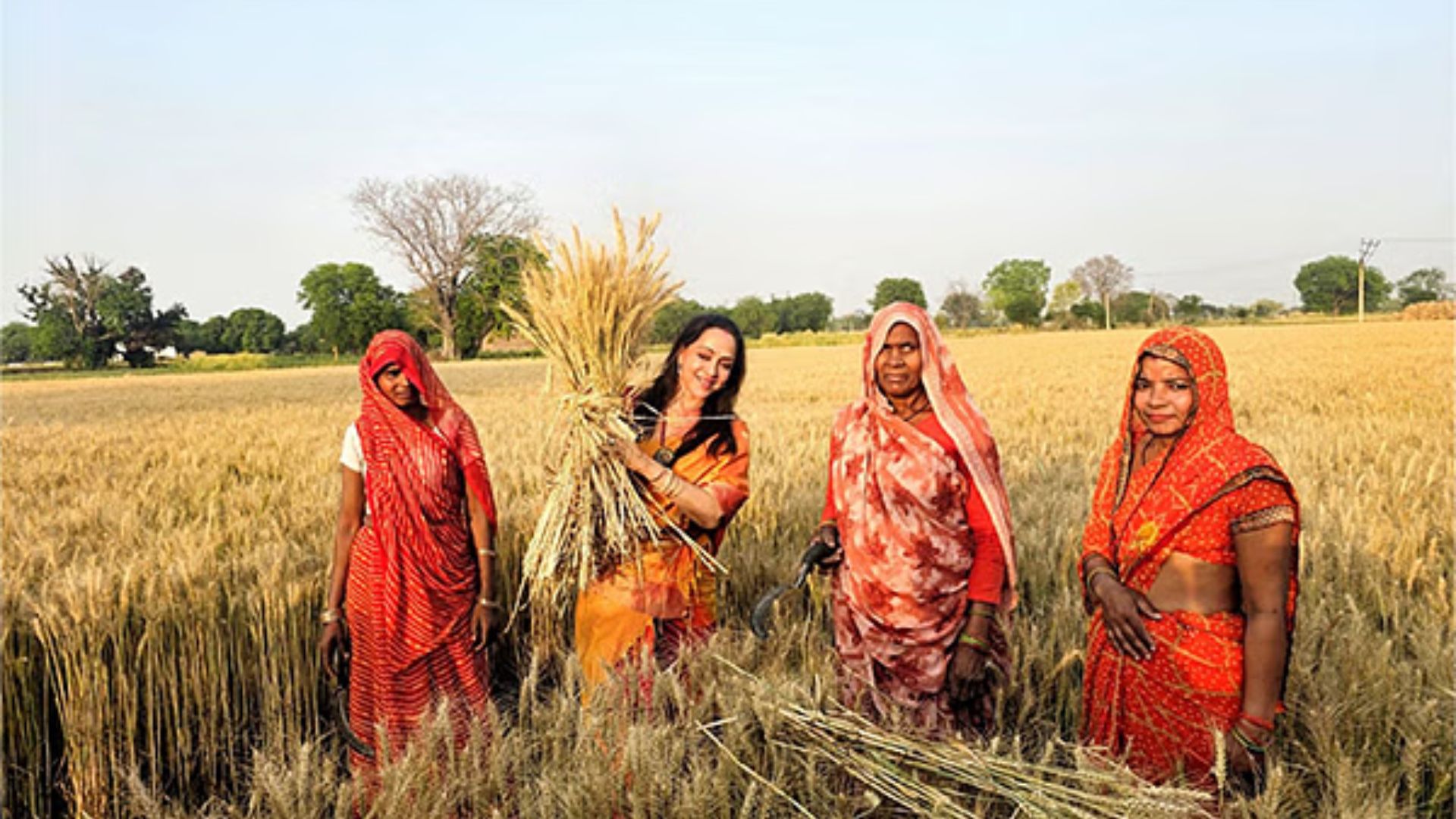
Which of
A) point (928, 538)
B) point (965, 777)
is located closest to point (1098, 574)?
point (928, 538)

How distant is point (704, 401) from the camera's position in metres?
2.64

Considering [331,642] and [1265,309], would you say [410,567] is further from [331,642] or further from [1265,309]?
[1265,309]

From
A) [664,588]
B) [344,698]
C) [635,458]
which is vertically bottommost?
[344,698]

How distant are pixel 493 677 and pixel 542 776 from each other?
2.01 meters

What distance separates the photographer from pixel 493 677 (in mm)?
3244

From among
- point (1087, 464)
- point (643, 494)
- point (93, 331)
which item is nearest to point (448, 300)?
point (93, 331)

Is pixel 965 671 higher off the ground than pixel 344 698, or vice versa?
pixel 965 671

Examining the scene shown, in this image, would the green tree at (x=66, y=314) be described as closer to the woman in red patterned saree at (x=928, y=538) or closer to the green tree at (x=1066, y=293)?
the woman in red patterned saree at (x=928, y=538)

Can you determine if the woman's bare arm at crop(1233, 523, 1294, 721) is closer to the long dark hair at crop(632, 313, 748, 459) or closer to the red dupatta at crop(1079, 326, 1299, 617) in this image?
the red dupatta at crop(1079, 326, 1299, 617)

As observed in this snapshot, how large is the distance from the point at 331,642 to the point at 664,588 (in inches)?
42.3

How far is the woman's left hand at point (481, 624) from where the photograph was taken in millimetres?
2678

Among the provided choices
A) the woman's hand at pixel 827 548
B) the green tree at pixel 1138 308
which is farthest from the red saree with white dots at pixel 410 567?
the green tree at pixel 1138 308

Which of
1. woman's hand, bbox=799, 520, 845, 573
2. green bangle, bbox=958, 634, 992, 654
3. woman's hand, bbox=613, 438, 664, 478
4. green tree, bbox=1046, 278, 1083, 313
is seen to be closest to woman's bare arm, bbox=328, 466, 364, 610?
woman's hand, bbox=613, 438, 664, 478

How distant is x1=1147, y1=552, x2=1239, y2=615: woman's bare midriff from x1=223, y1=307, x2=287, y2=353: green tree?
79422 millimetres
